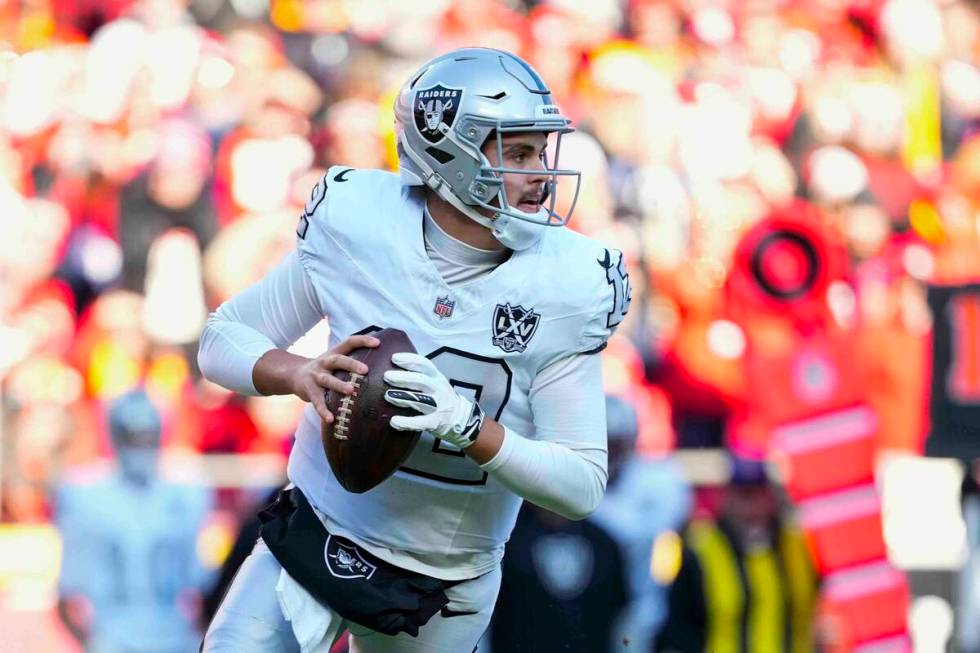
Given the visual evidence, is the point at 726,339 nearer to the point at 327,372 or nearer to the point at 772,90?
the point at 772,90

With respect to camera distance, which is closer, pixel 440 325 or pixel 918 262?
pixel 440 325

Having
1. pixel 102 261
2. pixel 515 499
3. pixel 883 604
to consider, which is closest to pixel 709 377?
pixel 883 604

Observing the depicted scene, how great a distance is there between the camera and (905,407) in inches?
233

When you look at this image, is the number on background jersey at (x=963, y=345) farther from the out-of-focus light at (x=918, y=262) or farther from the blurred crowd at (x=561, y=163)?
the out-of-focus light at (x=918, y=262)

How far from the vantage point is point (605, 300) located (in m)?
2.48

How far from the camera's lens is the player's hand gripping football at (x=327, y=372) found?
226 cm

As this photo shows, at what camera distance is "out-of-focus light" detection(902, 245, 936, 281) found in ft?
19.6

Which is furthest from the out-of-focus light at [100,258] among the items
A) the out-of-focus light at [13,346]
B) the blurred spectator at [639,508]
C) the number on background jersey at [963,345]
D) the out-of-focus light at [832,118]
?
the number on background jersey at [963,345]

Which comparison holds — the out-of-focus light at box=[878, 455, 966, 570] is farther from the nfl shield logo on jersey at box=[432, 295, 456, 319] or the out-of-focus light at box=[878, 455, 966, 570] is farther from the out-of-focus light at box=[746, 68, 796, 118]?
the nfl shield logo on jersey at box=[432, 295, 456, 319]

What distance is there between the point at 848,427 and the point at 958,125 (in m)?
1.47

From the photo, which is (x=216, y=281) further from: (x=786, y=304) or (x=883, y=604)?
(x=883, y=604)

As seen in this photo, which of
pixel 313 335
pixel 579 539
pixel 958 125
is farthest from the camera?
pixel 958 125

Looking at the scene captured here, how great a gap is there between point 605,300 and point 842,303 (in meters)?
3.65

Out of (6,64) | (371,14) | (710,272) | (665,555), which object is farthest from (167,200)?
(665,555)
